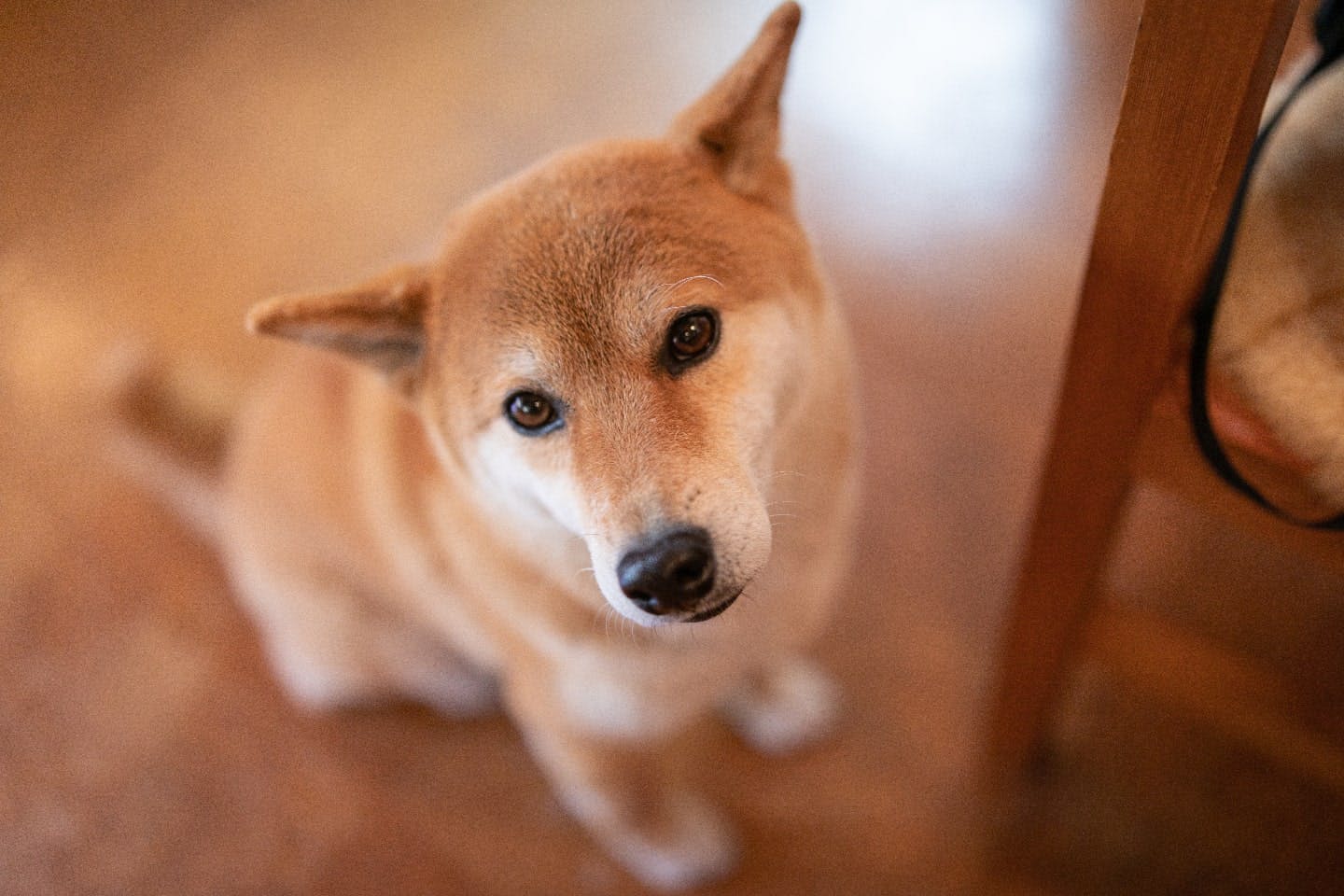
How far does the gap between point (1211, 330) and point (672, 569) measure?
0.48 meters

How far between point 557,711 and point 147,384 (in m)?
0.78

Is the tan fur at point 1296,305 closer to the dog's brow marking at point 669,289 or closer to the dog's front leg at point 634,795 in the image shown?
the dog's brow marking at point 669,289

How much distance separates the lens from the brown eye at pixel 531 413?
0.88 metres

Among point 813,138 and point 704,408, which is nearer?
point 704,408

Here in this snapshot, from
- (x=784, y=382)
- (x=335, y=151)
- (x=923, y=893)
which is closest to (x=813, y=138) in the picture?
(x=335, y=151)

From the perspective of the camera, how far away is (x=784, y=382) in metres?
0.89

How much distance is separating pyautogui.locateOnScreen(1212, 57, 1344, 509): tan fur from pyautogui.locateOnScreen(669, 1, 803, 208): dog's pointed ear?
42cm

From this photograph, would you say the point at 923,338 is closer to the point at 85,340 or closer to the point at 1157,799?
the point at 1157,799

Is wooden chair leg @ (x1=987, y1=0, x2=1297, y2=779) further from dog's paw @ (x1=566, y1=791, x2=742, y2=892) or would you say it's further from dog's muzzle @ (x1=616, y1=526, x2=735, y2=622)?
dog's paw @ (x1=566, y1=791, x2=742, y2=892)

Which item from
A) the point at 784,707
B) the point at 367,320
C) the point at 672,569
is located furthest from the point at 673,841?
the point at 367,320

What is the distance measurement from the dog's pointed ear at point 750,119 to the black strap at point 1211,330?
0.39 meters

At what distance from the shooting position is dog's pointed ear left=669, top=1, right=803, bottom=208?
0.85 metres

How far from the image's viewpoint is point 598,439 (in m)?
0.84

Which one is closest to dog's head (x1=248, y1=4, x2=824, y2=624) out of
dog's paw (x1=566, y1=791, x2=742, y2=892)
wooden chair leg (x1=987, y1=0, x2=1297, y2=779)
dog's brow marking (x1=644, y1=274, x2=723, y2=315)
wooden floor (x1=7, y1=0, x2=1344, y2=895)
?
dog's brow marking (x1=644, y1=274, x2=723, y2=315)
